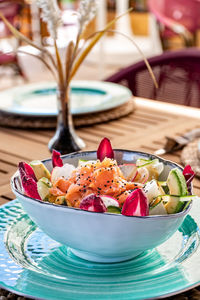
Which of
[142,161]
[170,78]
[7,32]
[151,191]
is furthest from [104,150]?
[7,32]

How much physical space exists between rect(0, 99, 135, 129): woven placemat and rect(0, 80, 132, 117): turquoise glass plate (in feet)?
0.05

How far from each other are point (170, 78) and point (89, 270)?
137 centimetres

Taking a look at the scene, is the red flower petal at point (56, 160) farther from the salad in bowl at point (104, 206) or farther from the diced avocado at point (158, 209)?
the diced avocado at point (158, 209)

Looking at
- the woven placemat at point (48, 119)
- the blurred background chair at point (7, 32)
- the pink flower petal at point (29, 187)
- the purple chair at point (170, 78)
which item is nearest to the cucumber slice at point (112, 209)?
the pink flower petal at point (29, 187)

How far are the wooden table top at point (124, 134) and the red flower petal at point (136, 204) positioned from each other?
16.3 inches

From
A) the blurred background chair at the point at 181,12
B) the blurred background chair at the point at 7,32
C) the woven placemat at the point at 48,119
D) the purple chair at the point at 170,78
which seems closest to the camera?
the woven placemat at the point at 48,119

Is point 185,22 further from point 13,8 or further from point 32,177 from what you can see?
point 32,177

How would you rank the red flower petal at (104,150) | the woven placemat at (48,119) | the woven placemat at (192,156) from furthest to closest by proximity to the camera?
the woven placemat at (48,119)
the woven placemat at (192,156)
the red flower petal at (104,150)

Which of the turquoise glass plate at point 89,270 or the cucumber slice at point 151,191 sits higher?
the cucumber slice at point 151,191

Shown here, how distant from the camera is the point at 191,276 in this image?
547mm

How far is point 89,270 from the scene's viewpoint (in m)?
0.59

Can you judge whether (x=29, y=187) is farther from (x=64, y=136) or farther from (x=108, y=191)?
(x=64, y=136)

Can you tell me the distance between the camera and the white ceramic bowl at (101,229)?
1.79 ft

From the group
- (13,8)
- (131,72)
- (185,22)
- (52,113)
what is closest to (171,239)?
(52,113)
